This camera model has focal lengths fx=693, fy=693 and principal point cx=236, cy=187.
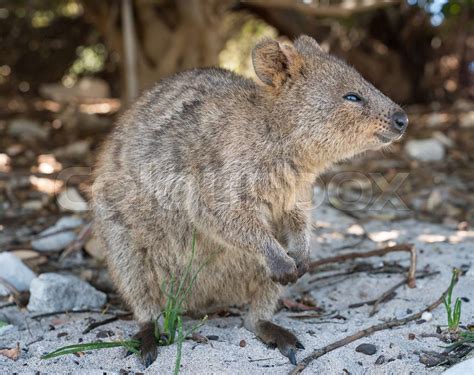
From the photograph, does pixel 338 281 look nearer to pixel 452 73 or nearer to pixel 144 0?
pixel 144 0

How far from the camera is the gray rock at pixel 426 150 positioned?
658 cm

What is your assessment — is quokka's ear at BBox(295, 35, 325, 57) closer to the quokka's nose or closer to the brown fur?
the brown fur

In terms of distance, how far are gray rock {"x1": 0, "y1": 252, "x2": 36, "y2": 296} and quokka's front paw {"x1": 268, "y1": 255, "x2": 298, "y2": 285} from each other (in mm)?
1552

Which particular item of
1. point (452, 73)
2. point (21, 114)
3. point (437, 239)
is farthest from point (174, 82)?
point (452, 73)

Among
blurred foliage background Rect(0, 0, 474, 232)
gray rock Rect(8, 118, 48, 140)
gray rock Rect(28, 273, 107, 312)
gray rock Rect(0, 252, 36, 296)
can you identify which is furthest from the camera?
gray rock Rect(8, 118, 48, 140)

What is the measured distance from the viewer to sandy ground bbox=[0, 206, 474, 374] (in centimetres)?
298

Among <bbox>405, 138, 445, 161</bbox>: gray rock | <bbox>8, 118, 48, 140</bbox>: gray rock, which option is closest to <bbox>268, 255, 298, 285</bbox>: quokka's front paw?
<bbox>405, 138, 445, 161</bbox>: gray rock

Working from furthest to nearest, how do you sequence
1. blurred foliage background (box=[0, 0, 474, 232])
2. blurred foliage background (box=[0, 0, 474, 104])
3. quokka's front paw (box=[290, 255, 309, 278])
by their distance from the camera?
blurred foliage background (box=[0, 0, 474, 104]) → blurred foliage background (box=[0, 0, 474, 232]) → quokka's front paw (box=[290, 255, 309, 278])

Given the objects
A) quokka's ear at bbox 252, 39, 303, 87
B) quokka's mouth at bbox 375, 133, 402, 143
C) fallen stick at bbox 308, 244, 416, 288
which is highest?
quokka's ear at bbox 252, 39, 303, 87

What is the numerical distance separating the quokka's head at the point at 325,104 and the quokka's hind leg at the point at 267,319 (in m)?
0.78

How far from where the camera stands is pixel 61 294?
149 inches

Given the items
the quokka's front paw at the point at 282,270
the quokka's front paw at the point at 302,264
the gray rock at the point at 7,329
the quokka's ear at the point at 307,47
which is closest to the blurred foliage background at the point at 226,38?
the quokka's ear at the point at 307,47

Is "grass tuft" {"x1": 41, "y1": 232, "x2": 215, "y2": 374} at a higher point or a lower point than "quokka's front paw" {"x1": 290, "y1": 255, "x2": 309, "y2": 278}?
lower

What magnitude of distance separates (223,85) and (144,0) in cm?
332
